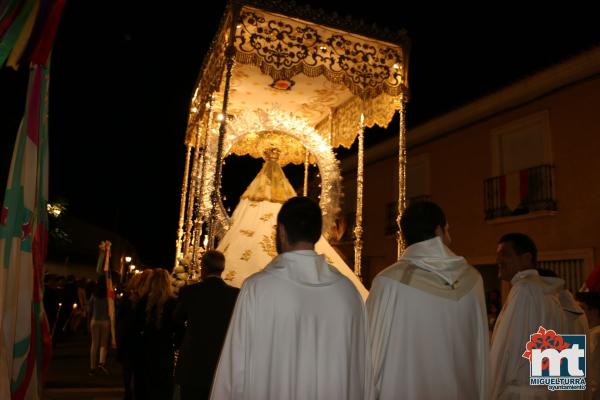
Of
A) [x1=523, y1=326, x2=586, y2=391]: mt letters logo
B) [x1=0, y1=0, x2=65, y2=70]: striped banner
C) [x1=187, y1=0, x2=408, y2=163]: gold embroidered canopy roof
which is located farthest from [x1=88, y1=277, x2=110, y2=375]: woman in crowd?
[x1=523, y1=326, x2=586, y2=391]: mt letters logo

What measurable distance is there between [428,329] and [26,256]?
1937 mm

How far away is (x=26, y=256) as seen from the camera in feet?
7.20

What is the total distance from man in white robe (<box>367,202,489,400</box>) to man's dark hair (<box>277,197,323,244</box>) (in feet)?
1.88

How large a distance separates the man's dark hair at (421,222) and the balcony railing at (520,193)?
775cm

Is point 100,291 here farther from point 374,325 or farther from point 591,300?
point 591,300

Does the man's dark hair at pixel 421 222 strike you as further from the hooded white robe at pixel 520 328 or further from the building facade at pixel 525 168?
the building facade at pixel 525 168

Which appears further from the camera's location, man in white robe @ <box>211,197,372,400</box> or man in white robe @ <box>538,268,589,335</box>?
man in white robe @ <box>538,268,589,335</box>

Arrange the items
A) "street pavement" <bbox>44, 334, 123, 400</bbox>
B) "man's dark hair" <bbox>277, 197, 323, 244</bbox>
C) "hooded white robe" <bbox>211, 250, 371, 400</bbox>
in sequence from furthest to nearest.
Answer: "street pavement" <bbox>44, 334, 123, 400</bbox> < "man's dark hair" <bbox>277, 197, 323, 244</bbox> < "hooded white robe" <bbox>211, 250, 371, 400</bbox>

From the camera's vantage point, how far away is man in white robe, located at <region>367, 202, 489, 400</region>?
217cm

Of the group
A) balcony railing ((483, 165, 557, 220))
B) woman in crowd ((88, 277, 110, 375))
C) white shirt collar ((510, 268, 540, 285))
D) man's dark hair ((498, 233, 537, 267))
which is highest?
balcony railing ((483, 165, 557, 220))

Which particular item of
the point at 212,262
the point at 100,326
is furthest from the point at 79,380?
the point at 212,262

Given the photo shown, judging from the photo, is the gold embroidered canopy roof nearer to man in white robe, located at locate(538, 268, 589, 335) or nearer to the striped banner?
the striped banner

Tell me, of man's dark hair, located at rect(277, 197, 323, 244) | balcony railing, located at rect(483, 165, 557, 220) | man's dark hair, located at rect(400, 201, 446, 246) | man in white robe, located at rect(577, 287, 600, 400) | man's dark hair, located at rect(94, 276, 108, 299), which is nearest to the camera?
man's dark hair, located at rect(277, 197, 323, 244)

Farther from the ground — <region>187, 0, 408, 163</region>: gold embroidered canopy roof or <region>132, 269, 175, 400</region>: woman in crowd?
<region>187, 0, 408, 163</region>: gold embroidered canopy roof
